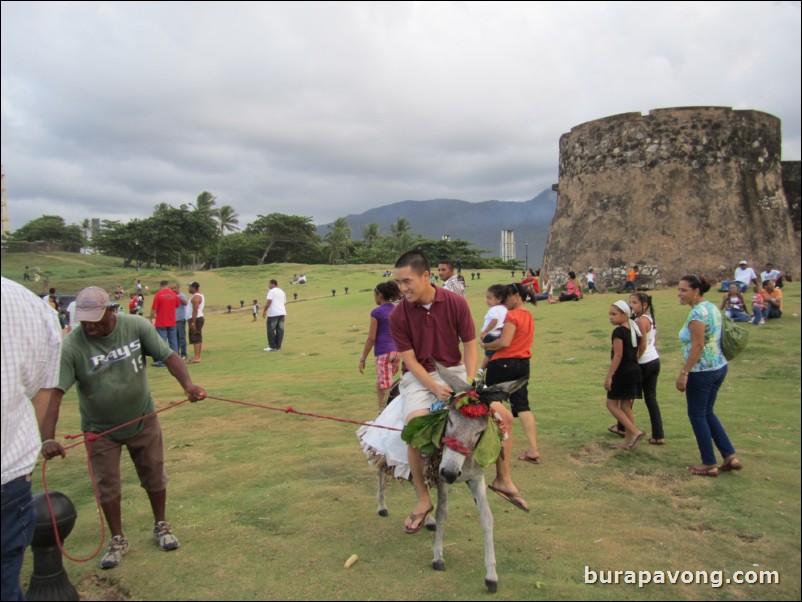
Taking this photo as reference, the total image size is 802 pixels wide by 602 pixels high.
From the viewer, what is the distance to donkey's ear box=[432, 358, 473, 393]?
13.8ft

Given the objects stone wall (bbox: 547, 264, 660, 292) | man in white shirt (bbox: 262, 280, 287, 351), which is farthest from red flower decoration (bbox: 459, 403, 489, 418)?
stone wall (bbox: 547, 264, 660, 292)

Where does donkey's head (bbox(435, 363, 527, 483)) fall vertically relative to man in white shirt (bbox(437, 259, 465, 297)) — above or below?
below

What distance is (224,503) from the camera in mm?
5352

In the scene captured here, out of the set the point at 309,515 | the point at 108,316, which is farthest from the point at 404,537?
the point at 108,316

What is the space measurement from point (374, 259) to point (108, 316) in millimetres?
65039

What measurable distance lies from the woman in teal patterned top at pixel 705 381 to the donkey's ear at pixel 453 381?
283 centimetres

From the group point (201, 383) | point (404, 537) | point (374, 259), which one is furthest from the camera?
point (374, 259)

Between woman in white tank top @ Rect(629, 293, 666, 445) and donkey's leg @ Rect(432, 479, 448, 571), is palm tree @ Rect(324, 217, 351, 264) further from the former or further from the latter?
donkey's leg @ Rect(432, 479, 448, 571)

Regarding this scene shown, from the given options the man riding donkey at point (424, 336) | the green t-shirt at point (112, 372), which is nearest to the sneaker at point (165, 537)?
the green t-shirt at point (112, 372)

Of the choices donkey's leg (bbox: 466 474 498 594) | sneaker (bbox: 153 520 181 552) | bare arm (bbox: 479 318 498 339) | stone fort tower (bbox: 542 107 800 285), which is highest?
stone fort tower (bbox: 542 107 800 285)

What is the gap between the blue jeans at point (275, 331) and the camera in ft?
54.0

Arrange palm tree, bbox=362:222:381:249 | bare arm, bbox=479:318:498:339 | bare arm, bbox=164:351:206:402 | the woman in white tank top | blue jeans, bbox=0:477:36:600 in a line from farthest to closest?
palm tree, bbox=362:222:381:249 < the woman in white tank top < bare arm, bbox=479:318:498:339 < bare arm, bbox=164:351:206:402 < blue jeans, bbox=0:477:36:600

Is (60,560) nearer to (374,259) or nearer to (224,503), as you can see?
(224,503)

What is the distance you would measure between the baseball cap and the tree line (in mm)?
50991
